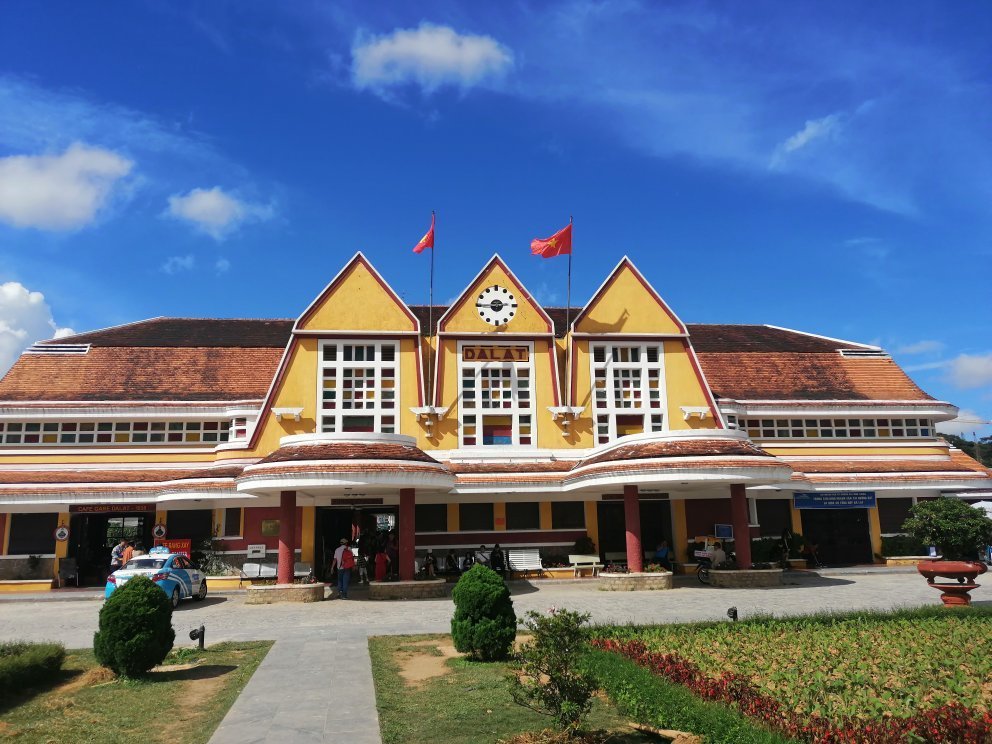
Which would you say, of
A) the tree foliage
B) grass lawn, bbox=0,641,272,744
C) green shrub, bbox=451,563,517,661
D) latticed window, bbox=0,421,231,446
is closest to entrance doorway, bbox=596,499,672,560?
the tree foliage

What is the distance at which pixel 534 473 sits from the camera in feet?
86.7

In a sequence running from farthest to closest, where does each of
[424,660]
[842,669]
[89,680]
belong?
[424,660]
[89,680]
[842,669]

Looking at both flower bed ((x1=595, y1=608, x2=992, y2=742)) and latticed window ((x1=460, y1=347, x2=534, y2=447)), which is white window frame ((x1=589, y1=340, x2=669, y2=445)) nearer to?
latticed window ((x1=460, y1=347, x2=534, y2=447))

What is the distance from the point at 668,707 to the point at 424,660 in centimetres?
525

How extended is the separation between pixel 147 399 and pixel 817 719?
27.3m

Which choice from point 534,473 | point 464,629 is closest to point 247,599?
point 534,473

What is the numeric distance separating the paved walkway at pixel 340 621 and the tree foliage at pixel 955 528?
131 cm

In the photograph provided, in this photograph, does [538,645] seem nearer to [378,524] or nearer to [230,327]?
[378,524]

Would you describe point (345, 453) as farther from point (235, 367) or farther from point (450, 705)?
point (450, 705)

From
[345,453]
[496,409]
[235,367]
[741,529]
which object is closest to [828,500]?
[741,529]

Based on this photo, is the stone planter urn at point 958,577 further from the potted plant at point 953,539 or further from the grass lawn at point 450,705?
the grass lawn at point 450,705

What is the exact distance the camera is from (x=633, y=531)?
2330cm

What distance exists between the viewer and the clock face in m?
29.4

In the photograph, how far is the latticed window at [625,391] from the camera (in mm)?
29188
